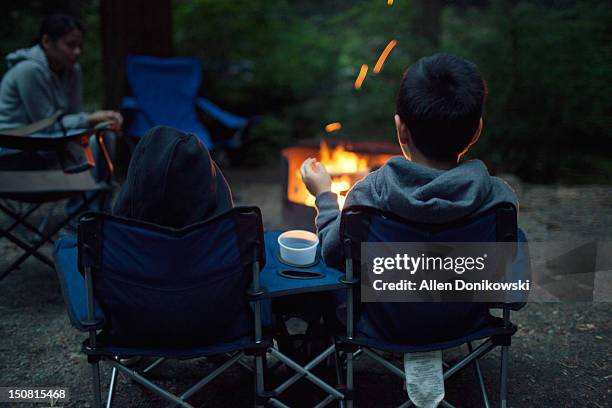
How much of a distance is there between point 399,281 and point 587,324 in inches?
64.9

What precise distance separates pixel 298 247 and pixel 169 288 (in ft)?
1.75

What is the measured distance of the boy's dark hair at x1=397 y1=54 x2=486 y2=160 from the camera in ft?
6.23

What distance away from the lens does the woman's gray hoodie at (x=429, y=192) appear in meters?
1.88

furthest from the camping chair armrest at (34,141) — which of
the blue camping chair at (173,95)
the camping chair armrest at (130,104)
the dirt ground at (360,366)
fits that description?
the blue camping chair at (173,95)

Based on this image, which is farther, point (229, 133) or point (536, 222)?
point (229, 133)

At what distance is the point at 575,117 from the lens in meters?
5.96

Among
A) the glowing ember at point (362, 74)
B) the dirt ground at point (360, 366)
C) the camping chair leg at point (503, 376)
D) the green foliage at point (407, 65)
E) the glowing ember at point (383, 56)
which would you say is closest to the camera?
the camping chair leg at point (503, 376)

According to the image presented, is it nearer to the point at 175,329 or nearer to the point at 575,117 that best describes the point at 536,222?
the point at 575,117

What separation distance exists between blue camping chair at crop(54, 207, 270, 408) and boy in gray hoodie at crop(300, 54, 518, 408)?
356 mm

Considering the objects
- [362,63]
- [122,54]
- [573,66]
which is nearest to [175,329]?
[122,54]

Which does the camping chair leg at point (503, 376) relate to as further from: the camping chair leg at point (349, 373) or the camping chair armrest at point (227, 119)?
the camping chair armrest at point (227, 119)

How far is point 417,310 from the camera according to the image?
199 centimetres

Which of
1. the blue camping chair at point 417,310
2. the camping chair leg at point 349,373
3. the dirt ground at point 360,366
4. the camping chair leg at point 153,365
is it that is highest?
the blue camping chair at point 417,310

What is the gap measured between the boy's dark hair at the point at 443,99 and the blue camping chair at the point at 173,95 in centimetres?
388
